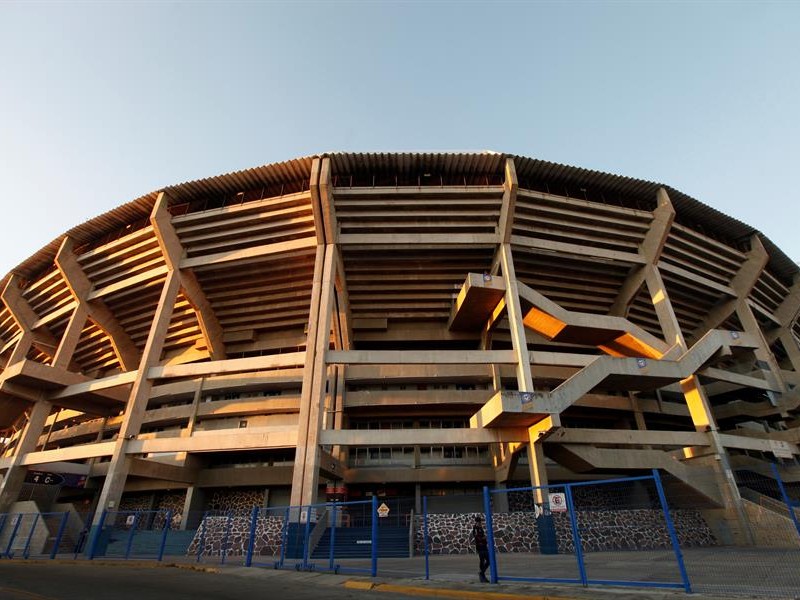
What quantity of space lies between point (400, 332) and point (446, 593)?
2182 centimetres

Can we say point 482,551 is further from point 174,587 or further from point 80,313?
point 80,313

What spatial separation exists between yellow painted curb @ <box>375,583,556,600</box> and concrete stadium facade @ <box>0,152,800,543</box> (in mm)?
10604

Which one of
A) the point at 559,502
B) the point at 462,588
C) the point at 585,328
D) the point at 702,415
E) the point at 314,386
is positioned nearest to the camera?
the point at 462,588

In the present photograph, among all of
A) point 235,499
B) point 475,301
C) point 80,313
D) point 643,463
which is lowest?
point 235,499

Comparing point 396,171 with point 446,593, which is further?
point 396,171

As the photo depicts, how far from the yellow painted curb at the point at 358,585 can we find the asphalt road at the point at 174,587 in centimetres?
25

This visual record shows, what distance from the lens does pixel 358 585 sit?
366 inches

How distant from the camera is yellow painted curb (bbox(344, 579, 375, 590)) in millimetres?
9034

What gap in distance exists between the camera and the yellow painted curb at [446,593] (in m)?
7.28

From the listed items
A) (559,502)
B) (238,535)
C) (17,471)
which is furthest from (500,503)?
(17,471)

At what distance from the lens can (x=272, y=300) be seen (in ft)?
96.6

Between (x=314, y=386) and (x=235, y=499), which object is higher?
(x=314, y=386)

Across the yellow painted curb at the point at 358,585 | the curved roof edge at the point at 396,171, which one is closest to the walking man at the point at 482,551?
the yellow painted curb at the point at 358,585

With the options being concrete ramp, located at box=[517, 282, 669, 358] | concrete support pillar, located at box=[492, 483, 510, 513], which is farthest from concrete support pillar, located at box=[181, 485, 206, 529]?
concrete ramp, located at box=[517, 282, 669, 358]
